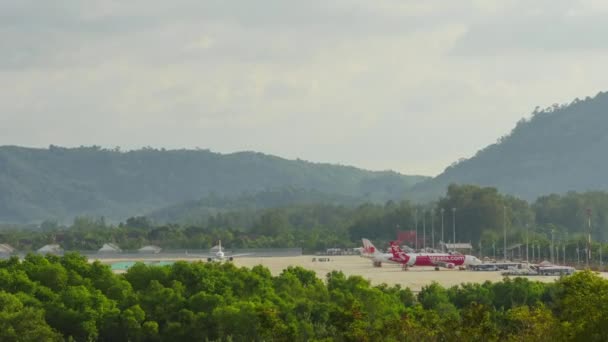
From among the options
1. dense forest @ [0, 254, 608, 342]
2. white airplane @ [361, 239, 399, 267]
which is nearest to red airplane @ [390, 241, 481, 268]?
white airplane @ [361, 239, 399, 267]

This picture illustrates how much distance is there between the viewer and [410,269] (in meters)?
148

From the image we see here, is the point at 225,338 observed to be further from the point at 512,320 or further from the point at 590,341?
the point at 590,341

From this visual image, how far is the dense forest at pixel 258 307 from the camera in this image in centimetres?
4875

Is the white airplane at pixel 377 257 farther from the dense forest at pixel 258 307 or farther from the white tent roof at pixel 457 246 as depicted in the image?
the dense forest at pixel 258 307

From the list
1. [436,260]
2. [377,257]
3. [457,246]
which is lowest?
[436,260]

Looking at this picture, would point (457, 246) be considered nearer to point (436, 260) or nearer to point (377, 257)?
point (377, 257)

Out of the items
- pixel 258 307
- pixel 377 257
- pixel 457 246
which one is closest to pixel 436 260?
pixel 377 257

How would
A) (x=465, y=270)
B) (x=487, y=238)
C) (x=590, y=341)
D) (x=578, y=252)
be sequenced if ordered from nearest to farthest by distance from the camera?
(x=590, y=341) < (x=465, y=270) < (x=578, y=252) < (x=487, y=238)

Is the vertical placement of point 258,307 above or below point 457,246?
below

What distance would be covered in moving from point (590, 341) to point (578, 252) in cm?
12074

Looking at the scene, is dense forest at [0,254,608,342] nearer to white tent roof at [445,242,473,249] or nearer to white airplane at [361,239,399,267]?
white airplane at [361,239,399,267]

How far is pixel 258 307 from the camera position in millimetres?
63000

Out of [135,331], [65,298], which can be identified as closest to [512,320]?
[135,331]

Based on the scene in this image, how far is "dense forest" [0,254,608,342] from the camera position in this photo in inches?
1919
